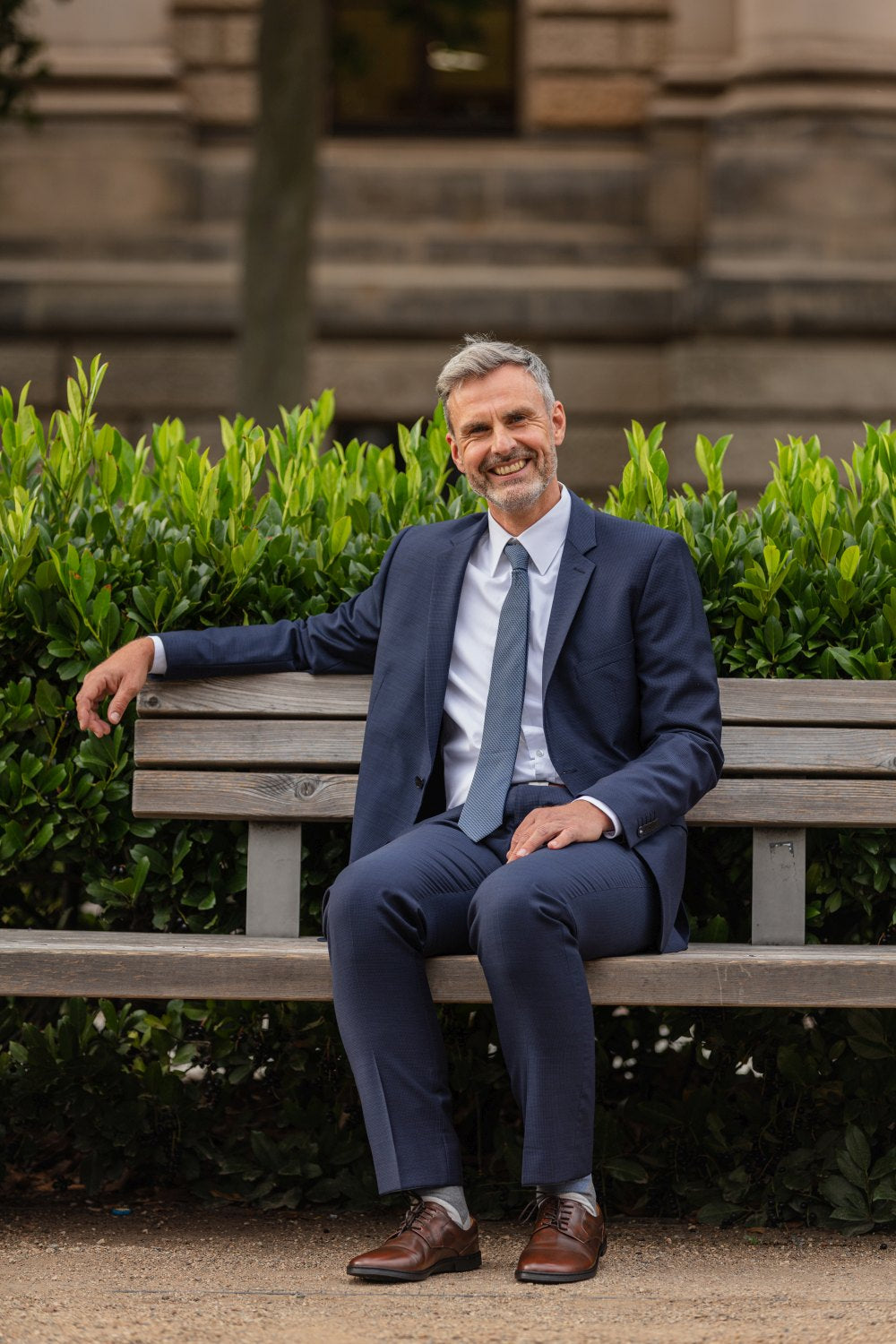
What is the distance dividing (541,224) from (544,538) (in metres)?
9.44

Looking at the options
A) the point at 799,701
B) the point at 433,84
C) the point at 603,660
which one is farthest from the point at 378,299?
the point at 603,660

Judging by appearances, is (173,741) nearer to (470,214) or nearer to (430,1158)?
(430,1158)

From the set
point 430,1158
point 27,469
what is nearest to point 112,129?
point 27,469

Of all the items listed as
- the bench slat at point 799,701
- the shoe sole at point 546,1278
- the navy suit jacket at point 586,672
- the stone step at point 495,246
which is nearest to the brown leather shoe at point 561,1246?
the shoe sole at point 546,1278

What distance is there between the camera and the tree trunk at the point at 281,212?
9.41 m

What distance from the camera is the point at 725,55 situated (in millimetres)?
12359

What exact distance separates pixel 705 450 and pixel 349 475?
898mm

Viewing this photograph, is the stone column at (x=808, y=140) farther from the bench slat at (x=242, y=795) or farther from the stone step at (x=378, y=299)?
the bench slat at (x=242, y=795)

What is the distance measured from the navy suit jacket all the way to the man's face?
0.12m

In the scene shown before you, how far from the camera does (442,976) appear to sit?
130 inches

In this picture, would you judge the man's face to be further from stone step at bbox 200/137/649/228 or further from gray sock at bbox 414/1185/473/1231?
stone step at bbox 200/137/649/228

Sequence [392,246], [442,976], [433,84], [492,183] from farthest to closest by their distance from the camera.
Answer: [433,84] < [492,183] < [392,246] < [442,976]

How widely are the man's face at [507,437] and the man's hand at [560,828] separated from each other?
722 millimetres

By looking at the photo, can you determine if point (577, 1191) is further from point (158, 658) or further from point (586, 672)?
point (158, 658)
